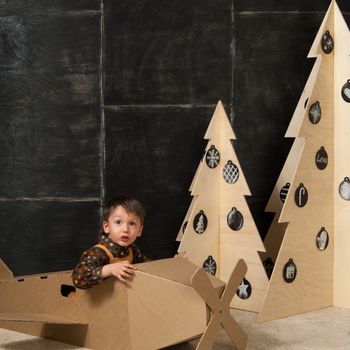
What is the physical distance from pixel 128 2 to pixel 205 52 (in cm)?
39

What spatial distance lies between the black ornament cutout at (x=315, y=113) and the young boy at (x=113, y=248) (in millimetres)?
765

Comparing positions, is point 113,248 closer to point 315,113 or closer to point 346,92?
point 315,113

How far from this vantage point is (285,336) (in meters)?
2.19

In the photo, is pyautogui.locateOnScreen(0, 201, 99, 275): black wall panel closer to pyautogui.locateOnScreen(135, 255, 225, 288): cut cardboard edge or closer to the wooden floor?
the wooden floor

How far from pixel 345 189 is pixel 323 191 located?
81mm

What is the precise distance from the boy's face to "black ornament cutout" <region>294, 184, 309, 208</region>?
0.64 metres

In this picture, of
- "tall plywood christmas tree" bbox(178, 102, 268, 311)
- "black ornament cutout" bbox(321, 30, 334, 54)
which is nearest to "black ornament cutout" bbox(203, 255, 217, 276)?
"tall plywood christmas tree" bbox(178, 102, 268, 311)

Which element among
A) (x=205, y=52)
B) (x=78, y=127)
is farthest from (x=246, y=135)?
(x=78, y=127)

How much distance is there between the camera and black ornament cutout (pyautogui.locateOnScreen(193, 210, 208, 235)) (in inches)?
101

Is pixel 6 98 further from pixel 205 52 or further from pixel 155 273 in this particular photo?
pixel 155 273

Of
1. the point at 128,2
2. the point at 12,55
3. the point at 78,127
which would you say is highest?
the point at 128,2

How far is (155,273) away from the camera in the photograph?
1.95 meters

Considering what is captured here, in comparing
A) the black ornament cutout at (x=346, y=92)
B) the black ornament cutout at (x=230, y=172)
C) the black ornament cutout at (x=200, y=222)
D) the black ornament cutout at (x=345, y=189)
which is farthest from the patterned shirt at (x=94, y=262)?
the black ornament cutout at (x=346, y=92)

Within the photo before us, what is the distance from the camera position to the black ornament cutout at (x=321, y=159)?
8.09 ft
